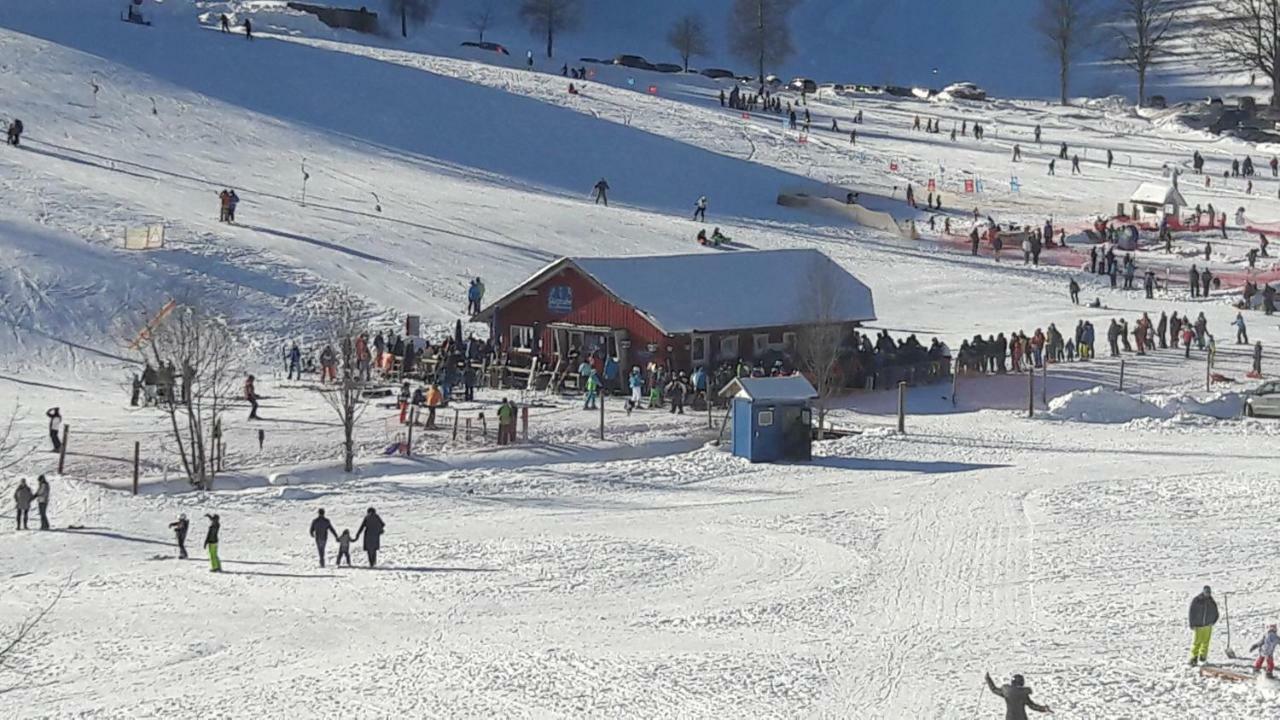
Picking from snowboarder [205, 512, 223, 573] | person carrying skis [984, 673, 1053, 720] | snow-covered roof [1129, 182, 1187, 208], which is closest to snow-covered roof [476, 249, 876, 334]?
snowboarder [205, 512, 223, 573]

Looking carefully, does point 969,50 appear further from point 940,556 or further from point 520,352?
point 940,556

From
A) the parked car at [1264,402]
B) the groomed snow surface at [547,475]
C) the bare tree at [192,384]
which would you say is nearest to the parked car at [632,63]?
the groomed snow surface at [547,475]

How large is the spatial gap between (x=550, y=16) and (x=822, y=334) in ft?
229

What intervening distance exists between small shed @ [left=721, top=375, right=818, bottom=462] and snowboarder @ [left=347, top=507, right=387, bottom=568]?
9.75 meters

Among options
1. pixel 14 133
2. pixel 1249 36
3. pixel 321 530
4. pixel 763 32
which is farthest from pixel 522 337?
pixel 1249 36

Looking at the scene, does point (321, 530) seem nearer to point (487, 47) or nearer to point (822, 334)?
point (822, 334)

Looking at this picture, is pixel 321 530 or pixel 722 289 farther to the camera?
pixel 722 289

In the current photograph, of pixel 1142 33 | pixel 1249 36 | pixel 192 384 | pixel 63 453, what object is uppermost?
pixel 1249 36

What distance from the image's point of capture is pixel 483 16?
394 feet

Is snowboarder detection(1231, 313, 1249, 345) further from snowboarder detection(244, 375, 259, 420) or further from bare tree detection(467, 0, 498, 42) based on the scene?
bare tree detection(467, 0, 498, 42)

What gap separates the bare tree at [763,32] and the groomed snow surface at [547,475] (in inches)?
1226

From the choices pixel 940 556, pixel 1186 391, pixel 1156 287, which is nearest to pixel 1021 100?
pixel 1156 287

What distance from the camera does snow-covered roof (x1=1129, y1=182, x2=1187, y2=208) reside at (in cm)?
6669

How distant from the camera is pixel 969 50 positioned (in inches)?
4924
